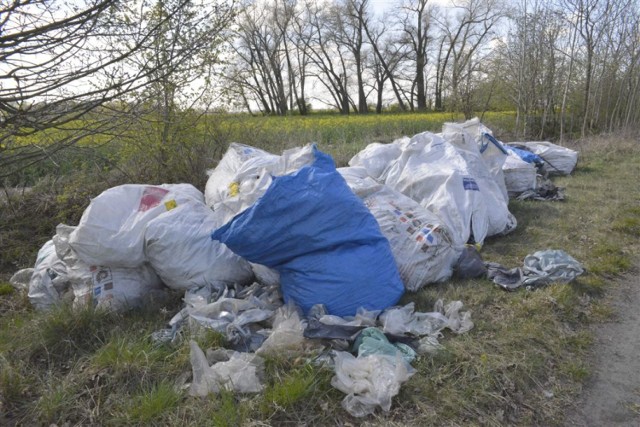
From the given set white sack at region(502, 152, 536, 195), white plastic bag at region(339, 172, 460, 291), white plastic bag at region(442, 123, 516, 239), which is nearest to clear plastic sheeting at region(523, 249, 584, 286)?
white plastic bag at region(339, 172, 460, 291)

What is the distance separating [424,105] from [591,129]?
20.3 m

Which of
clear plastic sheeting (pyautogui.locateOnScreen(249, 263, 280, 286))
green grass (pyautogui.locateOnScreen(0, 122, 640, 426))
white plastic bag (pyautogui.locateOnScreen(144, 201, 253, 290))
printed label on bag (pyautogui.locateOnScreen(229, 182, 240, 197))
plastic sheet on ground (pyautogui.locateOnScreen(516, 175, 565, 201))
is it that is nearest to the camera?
green grass (pyautogui.locateOnScreen(0, 122, 640, 426))

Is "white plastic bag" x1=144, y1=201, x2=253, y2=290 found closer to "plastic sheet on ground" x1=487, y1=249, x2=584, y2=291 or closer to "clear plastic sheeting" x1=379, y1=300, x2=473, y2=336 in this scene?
"clear plastic sheeting" x1=379, y1=300, x2=473, y2=336

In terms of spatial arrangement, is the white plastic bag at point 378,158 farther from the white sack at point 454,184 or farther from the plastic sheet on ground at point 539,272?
the plastic sheet on ground at point 539,272

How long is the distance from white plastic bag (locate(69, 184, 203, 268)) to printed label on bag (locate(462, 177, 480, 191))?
2345mm

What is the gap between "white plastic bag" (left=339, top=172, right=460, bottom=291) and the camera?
2.87 m

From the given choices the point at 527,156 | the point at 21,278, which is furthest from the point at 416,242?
the point at 527,156

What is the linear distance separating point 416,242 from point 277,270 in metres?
0.94

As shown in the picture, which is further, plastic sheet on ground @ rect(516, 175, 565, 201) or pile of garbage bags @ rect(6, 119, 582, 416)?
plastic sheet on ground @ rect(516, 175, 565, 201)

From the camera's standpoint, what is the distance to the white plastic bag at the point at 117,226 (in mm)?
2494

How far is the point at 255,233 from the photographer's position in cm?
242

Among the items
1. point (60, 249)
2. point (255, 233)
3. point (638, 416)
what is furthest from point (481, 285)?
point (60, 249)

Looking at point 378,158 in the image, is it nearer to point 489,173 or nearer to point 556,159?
point 489,173

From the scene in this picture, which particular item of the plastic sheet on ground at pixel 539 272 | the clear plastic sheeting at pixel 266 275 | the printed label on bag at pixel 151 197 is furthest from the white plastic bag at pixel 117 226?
the plastic sheet on ground at pixel 539 272
